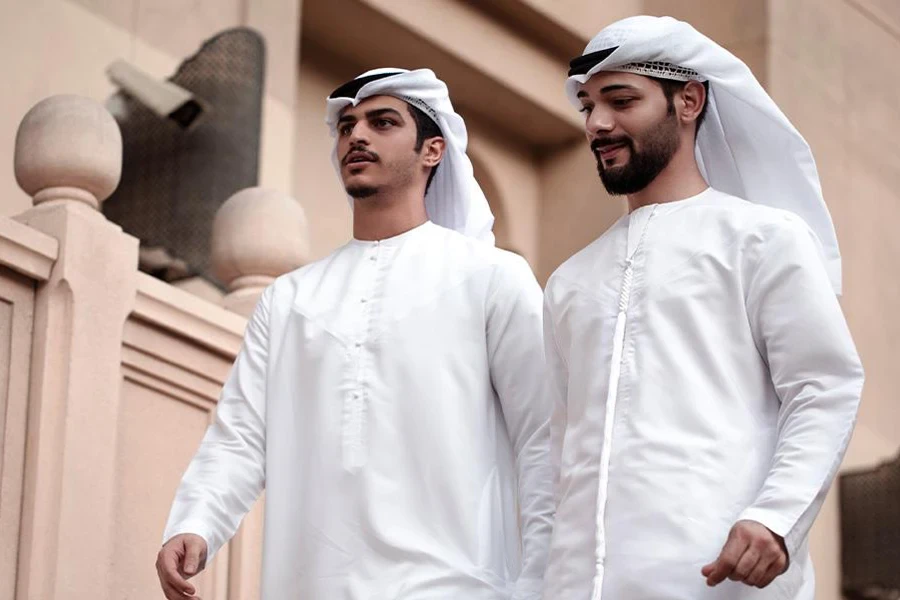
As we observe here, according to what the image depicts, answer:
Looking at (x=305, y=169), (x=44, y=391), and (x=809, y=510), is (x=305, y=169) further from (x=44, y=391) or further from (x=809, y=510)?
(x=809, y=510)

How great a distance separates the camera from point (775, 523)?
4129 mm

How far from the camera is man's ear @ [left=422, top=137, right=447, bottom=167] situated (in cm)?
557

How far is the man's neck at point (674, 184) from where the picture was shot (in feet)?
15.8

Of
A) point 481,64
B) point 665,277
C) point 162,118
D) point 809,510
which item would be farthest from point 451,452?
point 481,64

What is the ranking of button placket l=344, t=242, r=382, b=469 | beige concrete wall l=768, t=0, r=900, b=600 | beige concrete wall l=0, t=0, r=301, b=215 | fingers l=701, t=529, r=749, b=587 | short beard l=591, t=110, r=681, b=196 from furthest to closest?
beige concrete wall l=768, t=0, r=900, b=600 → beige concrete wall l=0, t=0, r=301, b=215 → button placket l=344, t=242, r=382, b=469 → short beard l=591, t=110, r=681, b=196 → fingers l=701, t=529, r=749, b=587

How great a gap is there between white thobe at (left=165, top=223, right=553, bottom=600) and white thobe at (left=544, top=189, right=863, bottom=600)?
36cm

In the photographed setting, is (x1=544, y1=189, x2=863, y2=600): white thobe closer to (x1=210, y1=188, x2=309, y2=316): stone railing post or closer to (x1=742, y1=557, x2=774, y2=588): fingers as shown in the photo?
(x1=742, y1=557, x2=774, y2=588): fingers

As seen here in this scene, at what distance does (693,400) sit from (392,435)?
918 mm

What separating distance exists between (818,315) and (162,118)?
5.59m

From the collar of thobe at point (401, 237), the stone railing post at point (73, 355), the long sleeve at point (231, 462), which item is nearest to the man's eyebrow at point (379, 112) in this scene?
the collar of thobe at point (401, 237)

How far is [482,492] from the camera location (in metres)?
5.08

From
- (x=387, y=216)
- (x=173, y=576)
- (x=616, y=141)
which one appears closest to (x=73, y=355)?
(x=387, y=216)

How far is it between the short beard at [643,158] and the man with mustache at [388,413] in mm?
590

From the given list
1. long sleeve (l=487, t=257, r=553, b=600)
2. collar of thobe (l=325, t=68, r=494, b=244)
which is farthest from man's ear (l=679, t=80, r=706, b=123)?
collar of thobe (l=325, t=68, r=494, b=244)
